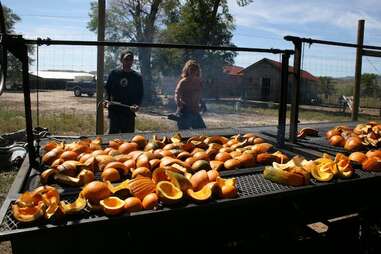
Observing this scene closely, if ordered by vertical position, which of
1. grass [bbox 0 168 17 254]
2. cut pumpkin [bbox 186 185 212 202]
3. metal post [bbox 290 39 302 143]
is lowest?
grass [bbox 0 168 17 254]

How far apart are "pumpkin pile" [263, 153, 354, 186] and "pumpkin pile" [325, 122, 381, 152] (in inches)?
29.8

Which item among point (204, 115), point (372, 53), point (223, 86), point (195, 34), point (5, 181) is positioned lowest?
point (5, 181)

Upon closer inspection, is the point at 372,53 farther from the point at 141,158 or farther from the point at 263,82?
the point at 263,82

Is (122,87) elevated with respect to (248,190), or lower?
elevated

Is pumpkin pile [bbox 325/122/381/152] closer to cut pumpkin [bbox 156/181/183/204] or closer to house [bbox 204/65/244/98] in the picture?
cut pumpkin [bbox 156/181/183/204]

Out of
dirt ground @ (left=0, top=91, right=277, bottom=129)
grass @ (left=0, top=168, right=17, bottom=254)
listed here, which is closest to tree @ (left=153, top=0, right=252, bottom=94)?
dirt ground @ (left=0, top=91, right=277, bottom=129)

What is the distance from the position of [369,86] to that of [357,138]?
28763 mm

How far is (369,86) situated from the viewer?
1171 inches

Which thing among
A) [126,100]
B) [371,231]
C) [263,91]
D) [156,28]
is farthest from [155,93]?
[371,231]

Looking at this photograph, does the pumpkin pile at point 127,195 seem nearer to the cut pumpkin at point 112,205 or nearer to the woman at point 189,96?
the cut pumpkin at point 112,205

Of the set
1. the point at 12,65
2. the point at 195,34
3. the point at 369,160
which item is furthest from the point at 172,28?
the point at 369,160

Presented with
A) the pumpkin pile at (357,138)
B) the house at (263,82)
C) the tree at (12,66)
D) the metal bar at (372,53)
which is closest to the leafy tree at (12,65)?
the tree at (12,66)

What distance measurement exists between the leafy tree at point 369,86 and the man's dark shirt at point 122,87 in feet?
88.1

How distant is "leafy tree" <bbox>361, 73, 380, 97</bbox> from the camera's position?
29.4m
